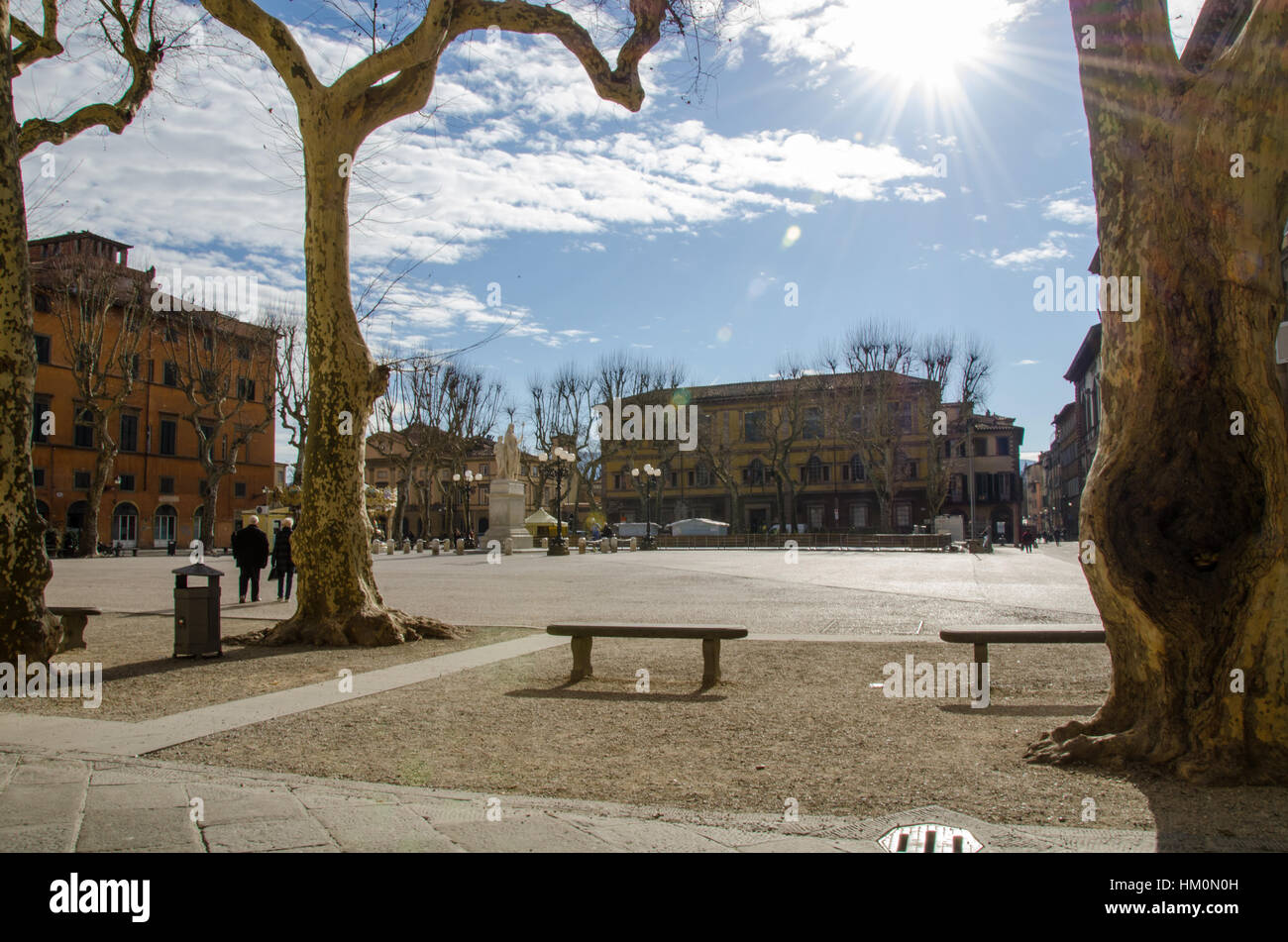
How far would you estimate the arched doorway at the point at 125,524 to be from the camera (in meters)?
53.1

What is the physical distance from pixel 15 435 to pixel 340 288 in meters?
3.53

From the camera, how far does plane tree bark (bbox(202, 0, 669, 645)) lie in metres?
9.85

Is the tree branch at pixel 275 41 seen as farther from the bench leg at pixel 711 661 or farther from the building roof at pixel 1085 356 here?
the building roof at pixel 1085 356

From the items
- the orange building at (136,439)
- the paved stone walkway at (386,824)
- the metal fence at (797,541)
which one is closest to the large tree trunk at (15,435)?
the paved stone walkway at (386,824)

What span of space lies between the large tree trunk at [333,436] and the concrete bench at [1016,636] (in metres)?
5.66

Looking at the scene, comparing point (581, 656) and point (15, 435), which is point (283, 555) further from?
point (581, 656)

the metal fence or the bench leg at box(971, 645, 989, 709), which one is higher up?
the bench leg at box(971, 645, 989, 709)

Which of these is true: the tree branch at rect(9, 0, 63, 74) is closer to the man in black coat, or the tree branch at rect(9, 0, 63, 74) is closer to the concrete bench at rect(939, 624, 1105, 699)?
the man in black coat

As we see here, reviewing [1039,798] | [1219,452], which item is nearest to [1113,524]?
[1219,452]

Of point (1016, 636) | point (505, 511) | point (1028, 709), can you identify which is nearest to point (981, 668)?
point (1016, 636)

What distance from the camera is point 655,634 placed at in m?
7.45

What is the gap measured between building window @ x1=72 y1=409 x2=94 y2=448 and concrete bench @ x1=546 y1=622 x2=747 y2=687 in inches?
2051

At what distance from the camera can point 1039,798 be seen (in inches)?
164

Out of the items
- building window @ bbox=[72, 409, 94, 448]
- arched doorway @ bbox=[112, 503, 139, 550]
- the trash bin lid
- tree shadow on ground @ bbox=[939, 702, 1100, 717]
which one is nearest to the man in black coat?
the trash bin lid
